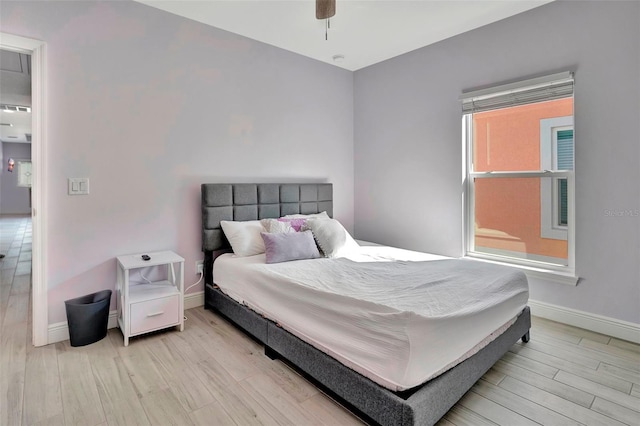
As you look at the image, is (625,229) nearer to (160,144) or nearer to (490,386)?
(490,386)

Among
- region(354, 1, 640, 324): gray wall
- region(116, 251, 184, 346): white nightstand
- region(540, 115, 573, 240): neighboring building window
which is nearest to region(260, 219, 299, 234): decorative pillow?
region(116, 251, 184, 346): white nightstand

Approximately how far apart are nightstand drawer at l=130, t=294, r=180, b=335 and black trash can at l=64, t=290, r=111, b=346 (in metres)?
0.27

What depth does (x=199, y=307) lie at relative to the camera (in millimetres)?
3248

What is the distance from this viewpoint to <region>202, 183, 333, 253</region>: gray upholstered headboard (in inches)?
124

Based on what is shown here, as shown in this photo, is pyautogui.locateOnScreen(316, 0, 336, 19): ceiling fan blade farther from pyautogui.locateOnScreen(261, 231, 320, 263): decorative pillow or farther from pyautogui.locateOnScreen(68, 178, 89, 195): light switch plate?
pyautogui.locateOnScreen(68, 178, 89, 195): light switch plate

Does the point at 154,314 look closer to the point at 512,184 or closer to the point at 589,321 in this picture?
the point at 512,184

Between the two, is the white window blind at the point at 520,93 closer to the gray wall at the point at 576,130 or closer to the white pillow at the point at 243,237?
the gray wall at the point at 576,130

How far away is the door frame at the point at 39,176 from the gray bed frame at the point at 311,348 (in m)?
1.17

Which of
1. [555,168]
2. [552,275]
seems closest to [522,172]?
[555,168]

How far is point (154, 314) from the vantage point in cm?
257

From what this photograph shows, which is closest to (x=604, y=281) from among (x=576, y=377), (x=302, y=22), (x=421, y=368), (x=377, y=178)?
(x=576, y=377)

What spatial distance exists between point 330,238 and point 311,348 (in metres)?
1.28

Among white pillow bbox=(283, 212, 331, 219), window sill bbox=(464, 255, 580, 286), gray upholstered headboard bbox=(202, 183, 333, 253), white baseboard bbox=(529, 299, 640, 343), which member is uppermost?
gray upholstered headboard bbox=(202, 183, 333, 253)

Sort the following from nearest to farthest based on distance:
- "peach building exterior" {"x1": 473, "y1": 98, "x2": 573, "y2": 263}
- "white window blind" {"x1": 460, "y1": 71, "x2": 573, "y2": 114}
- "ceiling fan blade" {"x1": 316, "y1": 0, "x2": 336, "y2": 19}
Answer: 1. "ceiling fan blade" {"x1": 316, "y1": 0, "x2": 336, "y2": 19}
2. "white window blind" {"x1": 460, "y1": 71, "x2": 573, "y2": 114}
3. "peach building exterior" {"x1": 473, "y1": 98, "x2": 573, "y2": 263}
